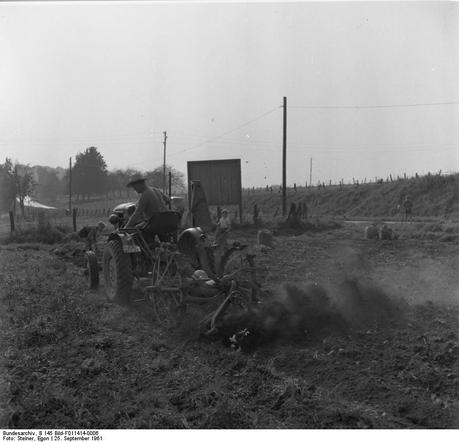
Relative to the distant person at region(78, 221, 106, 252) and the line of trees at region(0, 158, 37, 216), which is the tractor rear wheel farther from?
the line of trees at region(0, 158, 37, 216)

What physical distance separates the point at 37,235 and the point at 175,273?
11895mm

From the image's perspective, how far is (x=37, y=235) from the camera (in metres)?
16.2

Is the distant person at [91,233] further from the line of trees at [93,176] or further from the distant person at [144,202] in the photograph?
the distant person at [144,202]

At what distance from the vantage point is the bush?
1579 cm

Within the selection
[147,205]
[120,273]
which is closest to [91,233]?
[120,273]

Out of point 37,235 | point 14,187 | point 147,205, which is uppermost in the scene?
point 14,187

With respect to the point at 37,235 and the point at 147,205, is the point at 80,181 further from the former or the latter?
the point at 147,205

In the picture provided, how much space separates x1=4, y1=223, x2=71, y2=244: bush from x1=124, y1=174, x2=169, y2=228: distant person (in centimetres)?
1043

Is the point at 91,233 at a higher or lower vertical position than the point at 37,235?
higher

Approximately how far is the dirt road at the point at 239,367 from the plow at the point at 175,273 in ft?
0.80

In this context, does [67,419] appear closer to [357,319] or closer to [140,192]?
[357,319]

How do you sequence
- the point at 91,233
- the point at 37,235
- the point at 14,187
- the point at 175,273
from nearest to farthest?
the point at 175,273, the point at 91,233, the point at 37,235, the point at 14,187

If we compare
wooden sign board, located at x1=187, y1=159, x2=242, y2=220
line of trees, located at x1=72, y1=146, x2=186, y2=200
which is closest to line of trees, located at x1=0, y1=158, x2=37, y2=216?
line of trees, located at x1=72, y1=146, x2=186, y2=200

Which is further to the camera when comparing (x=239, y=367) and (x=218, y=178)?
(x=218, y=178)
